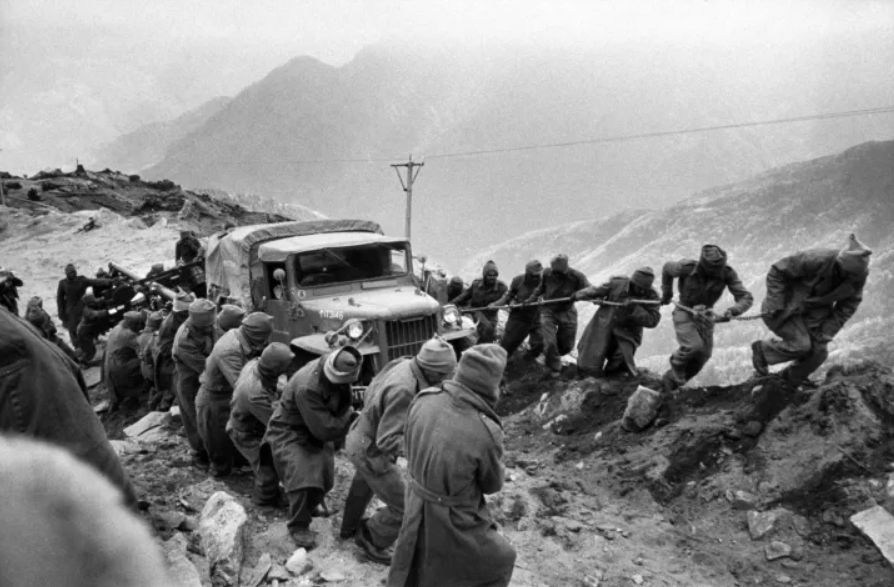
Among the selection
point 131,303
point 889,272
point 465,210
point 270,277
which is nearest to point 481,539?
point 270,277

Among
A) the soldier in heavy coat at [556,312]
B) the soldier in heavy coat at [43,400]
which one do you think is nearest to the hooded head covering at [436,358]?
the soldier in heavy coat at [43,400]

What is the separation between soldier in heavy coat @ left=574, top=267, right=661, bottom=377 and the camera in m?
8.53

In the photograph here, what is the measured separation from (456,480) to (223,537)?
86.6 inches

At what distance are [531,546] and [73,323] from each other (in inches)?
413

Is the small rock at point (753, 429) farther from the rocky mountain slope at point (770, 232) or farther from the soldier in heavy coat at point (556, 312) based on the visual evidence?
the rocky mountain slope at point (770, 232)

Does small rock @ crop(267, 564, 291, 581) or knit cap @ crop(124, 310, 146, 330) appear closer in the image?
small rock @ crop(267, 564, 291, 581)

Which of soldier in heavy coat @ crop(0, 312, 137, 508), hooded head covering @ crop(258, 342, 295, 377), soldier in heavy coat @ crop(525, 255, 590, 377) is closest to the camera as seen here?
soldier in heavy coat @ crop(0, 312, 137, 508)

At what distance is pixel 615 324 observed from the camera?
28.5 ft

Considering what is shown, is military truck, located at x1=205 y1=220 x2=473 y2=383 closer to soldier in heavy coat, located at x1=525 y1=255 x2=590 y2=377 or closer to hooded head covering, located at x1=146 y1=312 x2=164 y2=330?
hooded head covering, located at x1=146 y1=312 x2=164 y2=330

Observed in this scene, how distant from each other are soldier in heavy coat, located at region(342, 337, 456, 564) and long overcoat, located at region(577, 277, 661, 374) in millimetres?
4358

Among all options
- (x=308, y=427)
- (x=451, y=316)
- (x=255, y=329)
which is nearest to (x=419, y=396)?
(x=308, y=427)

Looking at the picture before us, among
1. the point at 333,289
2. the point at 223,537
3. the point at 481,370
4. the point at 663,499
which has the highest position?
the point at 481,370

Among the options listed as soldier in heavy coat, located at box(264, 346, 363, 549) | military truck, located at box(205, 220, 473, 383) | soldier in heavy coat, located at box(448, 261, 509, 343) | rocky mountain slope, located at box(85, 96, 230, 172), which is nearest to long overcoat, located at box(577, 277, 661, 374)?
military truck, located at box(205, 220, 473, 383)

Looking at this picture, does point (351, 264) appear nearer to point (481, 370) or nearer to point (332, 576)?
point (332, 576)
